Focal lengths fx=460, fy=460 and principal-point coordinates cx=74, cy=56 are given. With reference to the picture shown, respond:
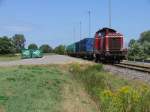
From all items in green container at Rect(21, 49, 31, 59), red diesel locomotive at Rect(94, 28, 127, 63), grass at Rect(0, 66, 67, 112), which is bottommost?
green container at Rect(21, 49, 31, 59)

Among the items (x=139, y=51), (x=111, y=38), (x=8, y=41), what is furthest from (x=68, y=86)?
(x=8, y=41)

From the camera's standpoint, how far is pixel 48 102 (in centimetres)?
1434

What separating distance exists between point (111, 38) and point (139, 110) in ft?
121

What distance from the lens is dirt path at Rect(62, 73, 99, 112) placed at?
537 inches

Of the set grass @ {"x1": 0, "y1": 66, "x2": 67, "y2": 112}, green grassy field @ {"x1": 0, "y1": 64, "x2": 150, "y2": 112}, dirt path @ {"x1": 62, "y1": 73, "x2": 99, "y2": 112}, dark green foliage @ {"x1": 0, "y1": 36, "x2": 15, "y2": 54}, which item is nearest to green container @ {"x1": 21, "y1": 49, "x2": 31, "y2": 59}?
dark green foliage @ {"x1": 0, "y1": 36, "x2": 15, "y2": 54}

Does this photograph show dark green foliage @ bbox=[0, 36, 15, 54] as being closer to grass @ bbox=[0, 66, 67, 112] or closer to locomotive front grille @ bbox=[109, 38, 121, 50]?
locomotive front grille @ bbox=[109, 38, 121, 50]

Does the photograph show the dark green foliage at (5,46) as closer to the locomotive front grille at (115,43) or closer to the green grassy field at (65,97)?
the locomotive front grille at (115,43)

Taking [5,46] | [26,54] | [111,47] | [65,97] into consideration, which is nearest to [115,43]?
[111,47]

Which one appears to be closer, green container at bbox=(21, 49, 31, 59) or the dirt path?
the dirt path

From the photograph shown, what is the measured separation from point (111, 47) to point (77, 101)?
32.0 metres

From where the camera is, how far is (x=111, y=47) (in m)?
47.2

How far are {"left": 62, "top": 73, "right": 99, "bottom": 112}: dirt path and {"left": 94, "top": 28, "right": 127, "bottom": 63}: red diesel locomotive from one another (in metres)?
26.8

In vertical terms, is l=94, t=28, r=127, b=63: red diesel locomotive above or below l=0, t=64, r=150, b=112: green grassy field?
above

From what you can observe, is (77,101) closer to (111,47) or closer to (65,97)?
(65,97)
